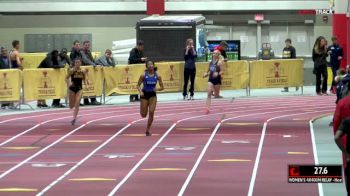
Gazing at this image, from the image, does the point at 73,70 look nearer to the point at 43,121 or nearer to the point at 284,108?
the point at 43,121

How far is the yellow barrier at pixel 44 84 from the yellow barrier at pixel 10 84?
1.14ft

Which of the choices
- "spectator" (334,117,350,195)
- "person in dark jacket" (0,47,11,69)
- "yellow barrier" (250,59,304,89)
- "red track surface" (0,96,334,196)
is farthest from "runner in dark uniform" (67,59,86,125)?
"spectator" (334,117,350,195)

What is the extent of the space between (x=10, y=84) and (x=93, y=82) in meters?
2.85

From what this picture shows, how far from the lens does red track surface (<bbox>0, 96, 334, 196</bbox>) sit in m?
12.1

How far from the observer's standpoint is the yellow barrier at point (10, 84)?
78.4 ft

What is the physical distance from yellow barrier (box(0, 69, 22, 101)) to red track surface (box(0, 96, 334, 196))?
63.3 inches

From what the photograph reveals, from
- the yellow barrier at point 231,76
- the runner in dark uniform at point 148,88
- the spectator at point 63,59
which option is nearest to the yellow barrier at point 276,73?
the yellow barrier at point 231,76

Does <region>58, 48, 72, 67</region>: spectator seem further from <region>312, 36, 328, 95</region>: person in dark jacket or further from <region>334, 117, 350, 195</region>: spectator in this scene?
<region>334, 117, 350, 195</region>: spectator

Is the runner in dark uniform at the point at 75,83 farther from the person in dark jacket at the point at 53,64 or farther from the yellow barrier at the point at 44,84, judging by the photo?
the person in dark jacket at the point at 53,64

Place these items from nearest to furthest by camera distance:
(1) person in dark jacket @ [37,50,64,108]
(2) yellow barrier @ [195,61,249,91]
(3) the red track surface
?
1. (3) the red track surface
2. (1) person in dark jacket @ [37,50,64,108]
3. (2) yellow barrier @ [195,61,249,91]

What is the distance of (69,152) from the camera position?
1560 centimetres

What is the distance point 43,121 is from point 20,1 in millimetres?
23906

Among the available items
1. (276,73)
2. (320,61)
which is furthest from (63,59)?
(320,61)

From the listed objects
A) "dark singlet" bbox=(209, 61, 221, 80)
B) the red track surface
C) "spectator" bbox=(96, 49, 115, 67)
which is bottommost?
the red track surface
